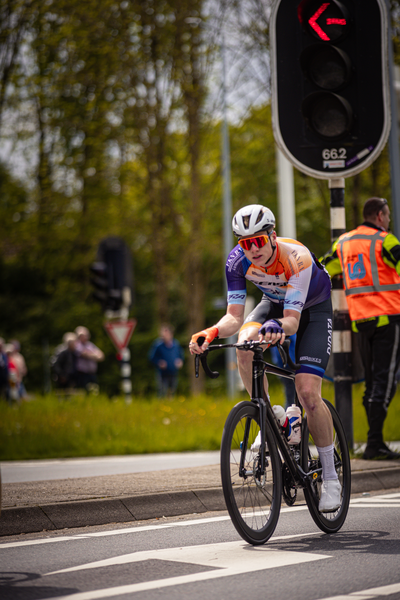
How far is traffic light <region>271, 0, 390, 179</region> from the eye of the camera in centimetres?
835

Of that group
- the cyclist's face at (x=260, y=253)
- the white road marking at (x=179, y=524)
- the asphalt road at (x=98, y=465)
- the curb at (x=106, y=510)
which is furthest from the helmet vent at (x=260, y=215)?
the asphalt road at (x=98, y=465)

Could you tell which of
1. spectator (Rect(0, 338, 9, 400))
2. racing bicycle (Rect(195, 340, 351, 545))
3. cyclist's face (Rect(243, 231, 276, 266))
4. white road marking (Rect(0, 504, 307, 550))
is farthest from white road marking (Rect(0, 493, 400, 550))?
spectator (Rect(0, 338, 9, 400))

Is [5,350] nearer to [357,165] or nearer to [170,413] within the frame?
[170,413]

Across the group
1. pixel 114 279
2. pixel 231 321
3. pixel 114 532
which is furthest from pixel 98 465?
pixel 114 279

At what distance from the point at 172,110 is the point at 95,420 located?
11574 mm

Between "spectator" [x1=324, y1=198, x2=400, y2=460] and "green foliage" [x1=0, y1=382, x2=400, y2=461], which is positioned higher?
"spectator" [x1=324, y1=198, x2=400, y2=460]

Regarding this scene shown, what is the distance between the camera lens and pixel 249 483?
5.20 metres

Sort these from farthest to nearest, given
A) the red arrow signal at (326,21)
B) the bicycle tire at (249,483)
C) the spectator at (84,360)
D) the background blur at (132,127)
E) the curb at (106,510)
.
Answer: the background blur at (132,127), the spectator at (84,360), the red arrow signal at (326,21), the curb at (106,510), the bicycle tire at (249,483)

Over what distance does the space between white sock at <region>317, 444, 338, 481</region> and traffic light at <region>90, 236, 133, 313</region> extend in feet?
43.5

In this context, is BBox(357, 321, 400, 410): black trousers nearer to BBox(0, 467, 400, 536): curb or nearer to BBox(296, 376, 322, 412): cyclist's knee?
BBox(0, 467, 400, 536): curb

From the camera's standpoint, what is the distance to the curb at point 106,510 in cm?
614

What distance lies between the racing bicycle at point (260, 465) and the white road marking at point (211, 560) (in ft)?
0.53

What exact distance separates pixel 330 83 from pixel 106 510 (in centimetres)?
432

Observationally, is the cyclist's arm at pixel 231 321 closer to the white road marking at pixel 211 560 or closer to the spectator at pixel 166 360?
the white road marking at pixel 211 560
